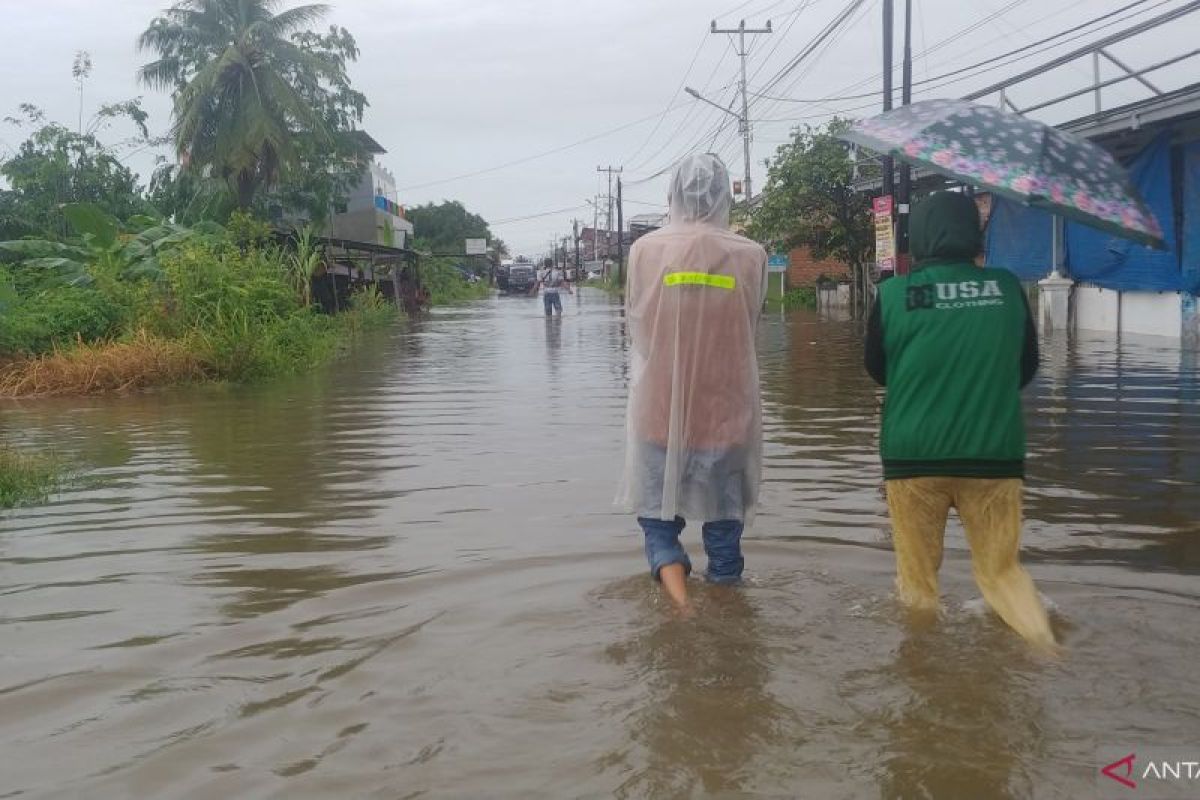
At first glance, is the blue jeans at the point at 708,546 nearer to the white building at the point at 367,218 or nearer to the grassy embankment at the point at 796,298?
the grassy embankment at the point at 796,298

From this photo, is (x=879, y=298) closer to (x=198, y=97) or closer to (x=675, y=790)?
(x=675, y=790)

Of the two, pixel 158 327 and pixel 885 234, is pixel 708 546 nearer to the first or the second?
pixel 158 327

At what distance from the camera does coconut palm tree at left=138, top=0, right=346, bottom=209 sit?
95.7 ft

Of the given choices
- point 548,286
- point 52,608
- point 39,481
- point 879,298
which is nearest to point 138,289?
point 39,481

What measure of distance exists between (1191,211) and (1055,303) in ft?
19.7

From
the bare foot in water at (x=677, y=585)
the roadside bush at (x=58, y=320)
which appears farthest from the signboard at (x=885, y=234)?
the bare foot in water at (x=677, y=585)

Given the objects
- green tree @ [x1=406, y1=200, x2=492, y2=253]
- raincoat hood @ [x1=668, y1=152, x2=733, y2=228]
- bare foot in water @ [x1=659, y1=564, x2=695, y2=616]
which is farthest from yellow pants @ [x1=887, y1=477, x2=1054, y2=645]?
green tree @ [x1=406, y1=200, x2=492, y2=253]

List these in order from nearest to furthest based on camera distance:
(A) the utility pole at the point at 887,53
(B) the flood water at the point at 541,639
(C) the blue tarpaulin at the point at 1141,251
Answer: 1. (B) the flood water at the point at 541,639
2. (C) the blue tarpaulin at the point at 1141,251
3. (A) the utility pole at the point at 887,53

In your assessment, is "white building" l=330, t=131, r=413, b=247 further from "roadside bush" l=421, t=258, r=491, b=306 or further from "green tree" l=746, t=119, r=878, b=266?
"green tree" l=746, t=119, r=878, b=266

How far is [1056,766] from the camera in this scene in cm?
304

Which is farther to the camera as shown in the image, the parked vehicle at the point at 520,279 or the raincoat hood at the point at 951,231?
the parked vehicle at the point at 520,279

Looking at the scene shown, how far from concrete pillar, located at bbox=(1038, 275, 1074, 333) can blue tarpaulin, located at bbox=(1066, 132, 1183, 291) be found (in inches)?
50.4

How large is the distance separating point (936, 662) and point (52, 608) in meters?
3.54

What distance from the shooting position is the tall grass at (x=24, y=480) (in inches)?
272
